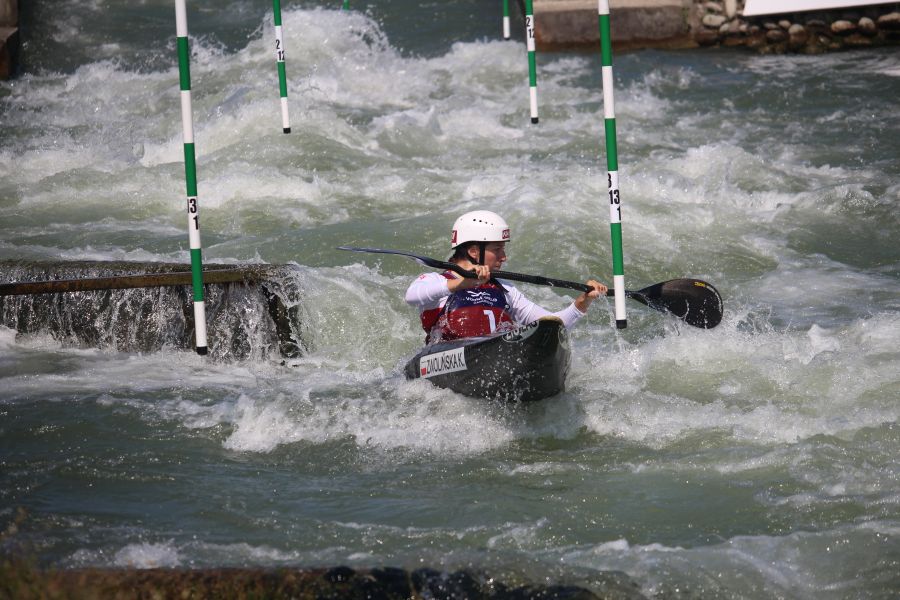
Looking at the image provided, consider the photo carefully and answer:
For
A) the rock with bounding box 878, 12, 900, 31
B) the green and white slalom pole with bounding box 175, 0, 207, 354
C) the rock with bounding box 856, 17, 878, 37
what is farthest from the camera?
the rock with bounding box 856, 17, 878, 37

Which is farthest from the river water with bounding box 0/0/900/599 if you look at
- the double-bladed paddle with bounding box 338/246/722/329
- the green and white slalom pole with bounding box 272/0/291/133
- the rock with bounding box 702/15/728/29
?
the rock with bounding box 702/15/728/29

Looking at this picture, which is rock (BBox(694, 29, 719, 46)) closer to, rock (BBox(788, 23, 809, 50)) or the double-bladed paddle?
rock (BBox(788, 23, 809, 50))

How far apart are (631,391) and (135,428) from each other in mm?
2421

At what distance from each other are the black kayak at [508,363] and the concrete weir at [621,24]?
1017 centimetres

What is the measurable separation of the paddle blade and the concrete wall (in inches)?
454

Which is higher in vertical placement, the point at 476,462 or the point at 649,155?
the point at 649,155

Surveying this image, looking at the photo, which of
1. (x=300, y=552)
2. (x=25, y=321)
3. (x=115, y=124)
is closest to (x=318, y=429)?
(x=300, y=552)

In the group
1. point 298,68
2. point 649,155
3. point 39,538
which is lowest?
point 39,538

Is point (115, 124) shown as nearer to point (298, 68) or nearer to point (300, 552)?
point (298, 68)

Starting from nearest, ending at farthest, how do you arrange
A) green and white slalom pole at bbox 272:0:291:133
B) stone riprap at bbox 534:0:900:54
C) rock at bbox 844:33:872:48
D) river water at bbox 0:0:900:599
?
river water at bbox 0:0:900:599 → green and white slalom pole at bbox 272:0:291:133 → rock at bbox 844:33:872:48 → stone riprap at bbox 534:0:900:54

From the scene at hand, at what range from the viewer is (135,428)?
5.32 meters

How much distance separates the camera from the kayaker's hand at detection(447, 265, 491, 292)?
5.21m

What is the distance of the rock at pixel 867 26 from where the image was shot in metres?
14.2

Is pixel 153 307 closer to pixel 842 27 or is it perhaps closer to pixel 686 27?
pixel 686 27
